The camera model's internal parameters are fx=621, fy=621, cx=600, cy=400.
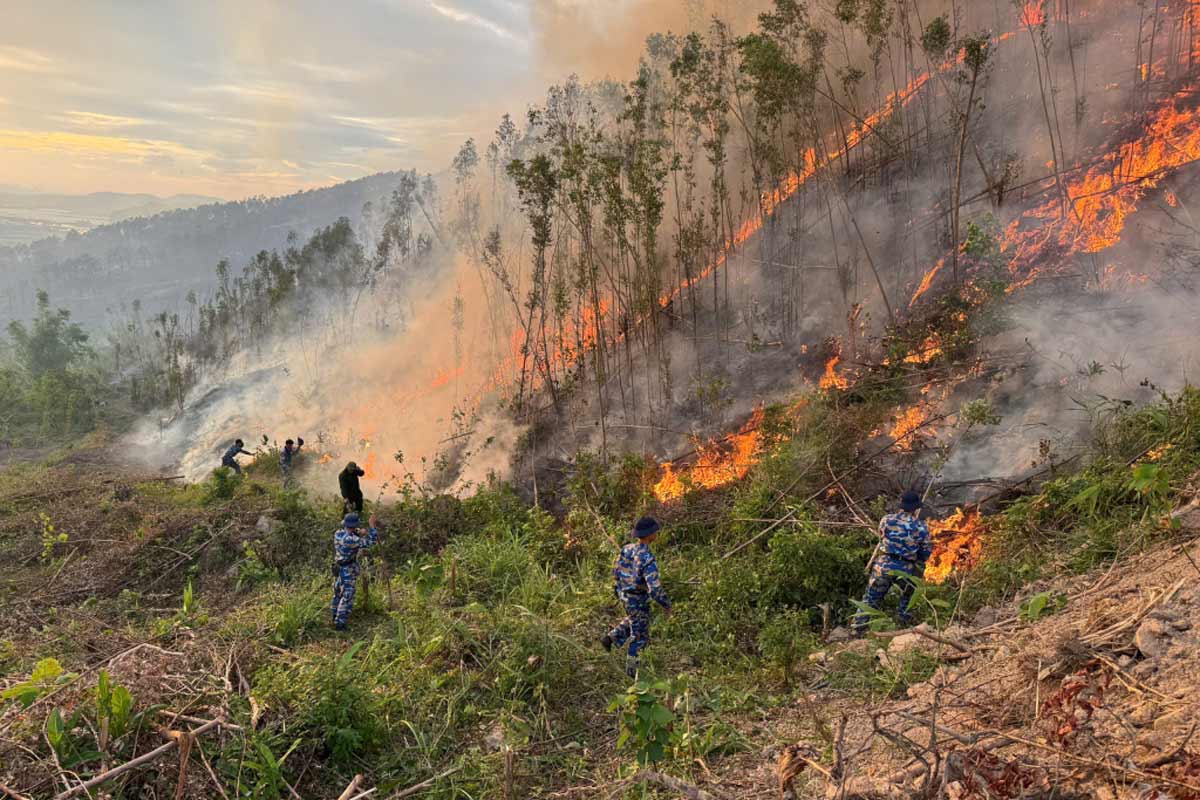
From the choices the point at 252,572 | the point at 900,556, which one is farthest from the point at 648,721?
the point at 252,572

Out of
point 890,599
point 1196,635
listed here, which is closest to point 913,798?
point 1196,635

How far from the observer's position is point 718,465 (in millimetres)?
12617

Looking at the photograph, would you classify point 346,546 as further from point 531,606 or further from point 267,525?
point 267,525

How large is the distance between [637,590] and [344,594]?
3.79m

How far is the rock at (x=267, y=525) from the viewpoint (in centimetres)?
1091

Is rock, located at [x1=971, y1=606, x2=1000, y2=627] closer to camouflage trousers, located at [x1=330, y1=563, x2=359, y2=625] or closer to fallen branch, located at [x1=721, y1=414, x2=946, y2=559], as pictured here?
fallen branch, located at [x1=721, y1=414, x2=946, y2=559]

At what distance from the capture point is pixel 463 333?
32969 mm

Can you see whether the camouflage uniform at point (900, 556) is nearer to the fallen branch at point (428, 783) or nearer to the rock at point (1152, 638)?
the rock at point (1152, 638)

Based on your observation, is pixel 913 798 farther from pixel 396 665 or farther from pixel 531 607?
pixel 531 607

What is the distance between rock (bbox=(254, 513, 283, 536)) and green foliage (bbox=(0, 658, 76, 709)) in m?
6.81

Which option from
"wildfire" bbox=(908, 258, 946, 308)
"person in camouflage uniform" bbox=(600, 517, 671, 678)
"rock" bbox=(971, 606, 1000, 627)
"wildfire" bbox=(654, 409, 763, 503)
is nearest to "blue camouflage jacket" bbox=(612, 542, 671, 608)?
"person in camouflage uniform" bbox=(600, 517, 671, 678)

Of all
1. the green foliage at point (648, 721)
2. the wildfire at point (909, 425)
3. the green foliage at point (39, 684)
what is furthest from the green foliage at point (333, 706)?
the wildfire at point (909, 425)

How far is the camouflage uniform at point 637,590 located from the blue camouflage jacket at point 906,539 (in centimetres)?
241

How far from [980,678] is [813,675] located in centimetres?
168
